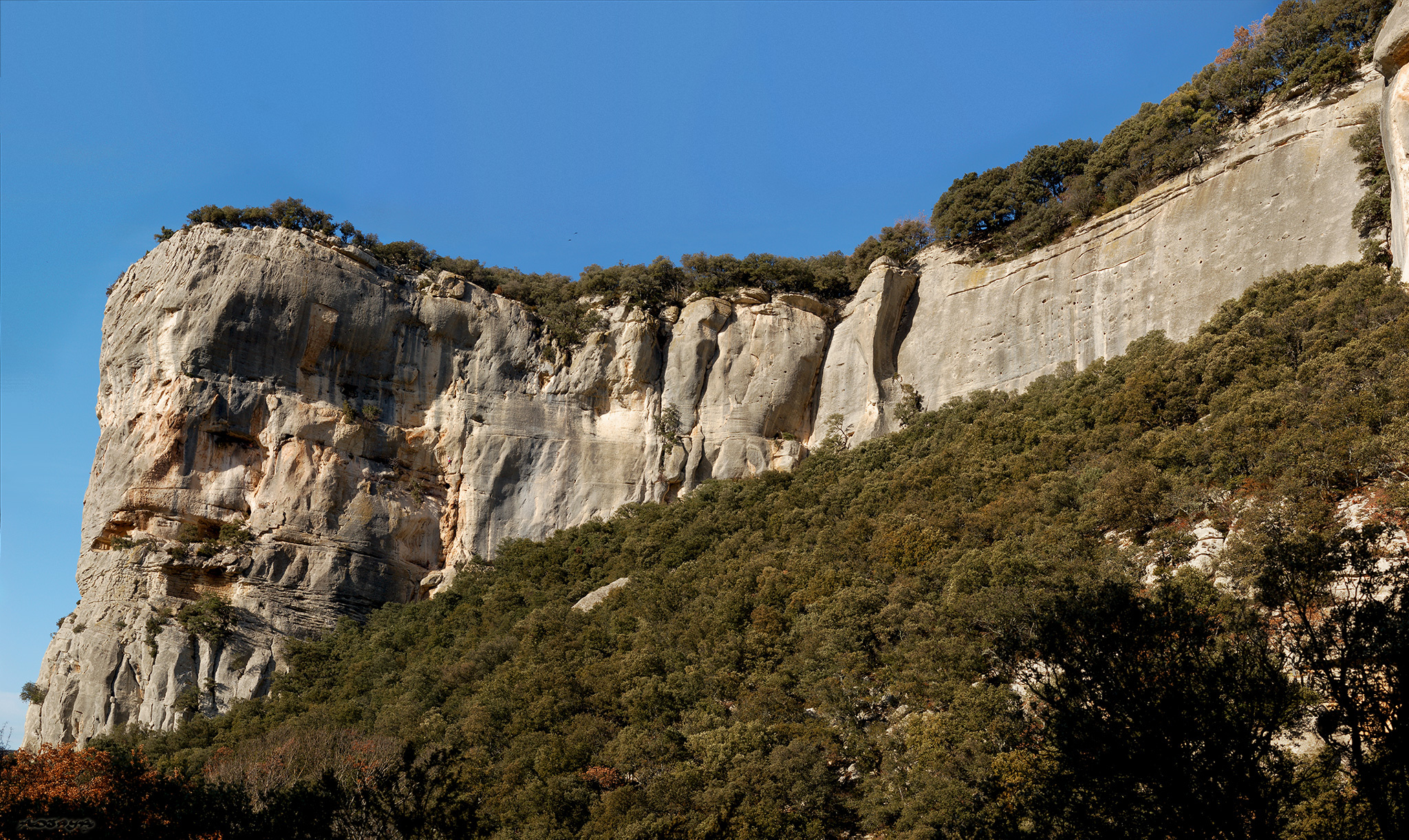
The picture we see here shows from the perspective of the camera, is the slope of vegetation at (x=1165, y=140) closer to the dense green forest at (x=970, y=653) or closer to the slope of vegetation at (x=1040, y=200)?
the slope of vegetation at (x=1040, y=200)

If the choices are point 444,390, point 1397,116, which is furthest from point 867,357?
point 1397,116

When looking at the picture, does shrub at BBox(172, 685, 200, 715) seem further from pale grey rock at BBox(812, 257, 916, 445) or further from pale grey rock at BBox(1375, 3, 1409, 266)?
pale grey rock at BBox(1375, 3, 1409, 266)

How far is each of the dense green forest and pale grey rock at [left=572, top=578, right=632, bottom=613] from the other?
975mm

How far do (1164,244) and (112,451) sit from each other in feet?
141

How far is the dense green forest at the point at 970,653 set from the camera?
36.7 feet

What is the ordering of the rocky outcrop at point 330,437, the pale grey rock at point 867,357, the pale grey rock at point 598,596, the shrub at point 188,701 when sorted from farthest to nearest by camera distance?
the pale grey rock at point 867,357, the rocky outcrop at point 330,437, the shrub at point 188,701, the pale grey rock at point 598,596

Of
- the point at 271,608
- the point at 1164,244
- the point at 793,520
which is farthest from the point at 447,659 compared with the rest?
the point at 1164,244

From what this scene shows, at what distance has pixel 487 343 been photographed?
45.0 meters

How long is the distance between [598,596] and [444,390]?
599 inches

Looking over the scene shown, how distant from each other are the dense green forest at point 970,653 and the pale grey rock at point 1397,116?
1703 mm

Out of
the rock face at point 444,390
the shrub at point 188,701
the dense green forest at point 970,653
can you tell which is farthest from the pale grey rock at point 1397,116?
the shrub at point 188,701

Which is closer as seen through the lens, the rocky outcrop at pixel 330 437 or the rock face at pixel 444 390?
the rock face at pixel 444 390

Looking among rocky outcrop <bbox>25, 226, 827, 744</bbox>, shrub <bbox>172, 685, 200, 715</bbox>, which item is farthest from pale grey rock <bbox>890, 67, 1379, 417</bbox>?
shrub <bbox>172, 685, 200, 715</bbox>

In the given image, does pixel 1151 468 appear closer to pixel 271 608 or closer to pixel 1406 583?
pixel 1406 583
